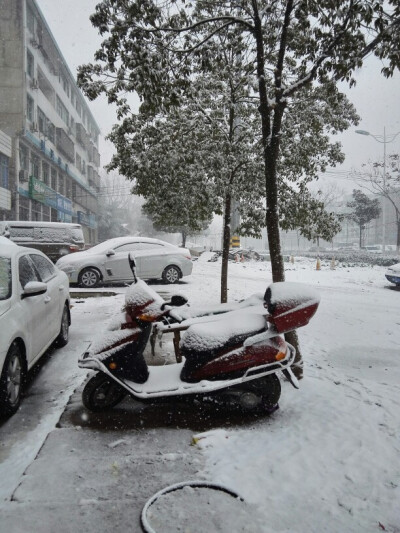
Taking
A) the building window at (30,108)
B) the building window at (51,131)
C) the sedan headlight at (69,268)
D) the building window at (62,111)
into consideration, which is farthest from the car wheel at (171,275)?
the building window at (62,111)

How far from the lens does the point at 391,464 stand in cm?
299

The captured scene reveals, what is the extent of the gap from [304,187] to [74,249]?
1017cm

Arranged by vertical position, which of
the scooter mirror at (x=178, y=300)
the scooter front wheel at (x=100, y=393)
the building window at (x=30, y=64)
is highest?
the building window at (x=30, y=64)

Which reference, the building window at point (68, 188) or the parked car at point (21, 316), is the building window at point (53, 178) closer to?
the building window at point (68, 188)

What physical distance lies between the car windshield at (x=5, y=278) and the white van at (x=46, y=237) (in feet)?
36.8

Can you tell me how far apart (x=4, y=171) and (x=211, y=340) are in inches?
1037

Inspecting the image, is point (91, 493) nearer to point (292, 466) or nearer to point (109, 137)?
point (292, 466)

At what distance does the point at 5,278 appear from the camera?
409cm

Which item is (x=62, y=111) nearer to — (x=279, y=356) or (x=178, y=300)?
(x=178, y=300)

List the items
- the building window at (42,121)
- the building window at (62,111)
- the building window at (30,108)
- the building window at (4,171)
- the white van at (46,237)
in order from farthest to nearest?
the building window at (62,111), the building window at (42,121), the building window at (30,108), the building window at (4,171), the white van at (46,237)

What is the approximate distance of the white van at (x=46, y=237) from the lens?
15.0m

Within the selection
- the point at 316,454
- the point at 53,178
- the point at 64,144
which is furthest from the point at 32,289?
the point at 64,144

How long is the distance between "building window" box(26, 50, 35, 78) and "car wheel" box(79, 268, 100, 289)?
80.8 ft

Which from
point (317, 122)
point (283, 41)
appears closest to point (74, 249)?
point (317, 122)
